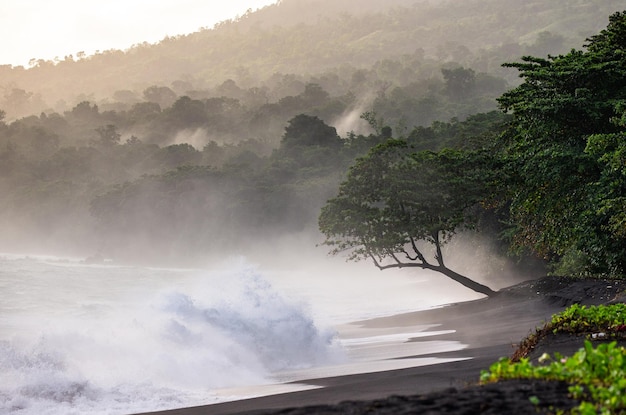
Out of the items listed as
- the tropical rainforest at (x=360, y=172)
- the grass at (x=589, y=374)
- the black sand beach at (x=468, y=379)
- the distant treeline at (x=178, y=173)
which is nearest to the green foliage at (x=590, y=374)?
the grass at (x=589, y=374)

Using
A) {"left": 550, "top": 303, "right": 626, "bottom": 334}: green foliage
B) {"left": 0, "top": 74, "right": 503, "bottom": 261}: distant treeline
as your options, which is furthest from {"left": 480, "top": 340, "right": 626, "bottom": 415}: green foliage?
{"left": 0, "top": 74, "right": 503, "bottom": 261}: distant treeline

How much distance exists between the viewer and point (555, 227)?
2570 cm

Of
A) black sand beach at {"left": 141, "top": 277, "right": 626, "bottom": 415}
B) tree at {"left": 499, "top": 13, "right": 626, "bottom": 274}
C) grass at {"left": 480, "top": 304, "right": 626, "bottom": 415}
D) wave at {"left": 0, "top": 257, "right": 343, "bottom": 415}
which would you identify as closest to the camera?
grass at {"left": 480, "top": 304, "right": 626, "bottom": 415}

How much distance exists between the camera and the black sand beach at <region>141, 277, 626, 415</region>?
21.2 ft

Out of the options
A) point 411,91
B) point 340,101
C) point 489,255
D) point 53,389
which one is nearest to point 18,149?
point 340,101

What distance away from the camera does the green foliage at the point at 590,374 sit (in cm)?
595

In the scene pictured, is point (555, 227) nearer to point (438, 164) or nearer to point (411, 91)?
point (438, 164)

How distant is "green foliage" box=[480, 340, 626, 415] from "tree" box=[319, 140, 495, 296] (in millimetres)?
24458

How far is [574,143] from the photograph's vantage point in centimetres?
2378

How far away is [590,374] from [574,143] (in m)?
18.2

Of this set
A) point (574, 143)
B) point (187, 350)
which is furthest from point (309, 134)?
point (187, 350)

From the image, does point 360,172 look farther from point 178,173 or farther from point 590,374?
point 178,173

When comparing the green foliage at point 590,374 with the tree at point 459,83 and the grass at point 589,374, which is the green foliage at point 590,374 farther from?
the tree at point 459,83

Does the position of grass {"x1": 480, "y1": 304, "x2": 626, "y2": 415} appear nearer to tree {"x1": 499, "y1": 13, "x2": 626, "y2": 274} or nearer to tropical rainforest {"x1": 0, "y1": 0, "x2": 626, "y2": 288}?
tropical rainforest {"x1": 0, "y1": 0, "x2": 626, "y2": 288}
